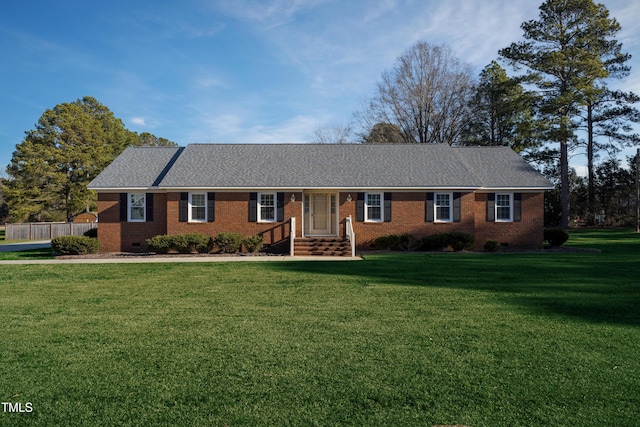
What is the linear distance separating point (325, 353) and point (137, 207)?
17957mm

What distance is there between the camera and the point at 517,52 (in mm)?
32781

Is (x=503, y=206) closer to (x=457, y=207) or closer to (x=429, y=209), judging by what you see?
(x=457, y=207)

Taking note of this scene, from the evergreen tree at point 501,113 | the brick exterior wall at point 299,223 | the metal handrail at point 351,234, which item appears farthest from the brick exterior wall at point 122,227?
the evergreen tree at point 501,113

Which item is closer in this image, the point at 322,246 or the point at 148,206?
the point at 322,246

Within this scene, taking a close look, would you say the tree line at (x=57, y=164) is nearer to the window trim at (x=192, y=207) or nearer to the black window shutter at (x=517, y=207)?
the window trim at (x=192, y=207)

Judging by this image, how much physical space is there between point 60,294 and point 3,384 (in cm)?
540

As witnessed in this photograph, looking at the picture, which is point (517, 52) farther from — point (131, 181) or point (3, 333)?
point (3, 333)

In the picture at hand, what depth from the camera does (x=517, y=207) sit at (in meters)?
20.4

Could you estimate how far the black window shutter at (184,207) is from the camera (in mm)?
19562

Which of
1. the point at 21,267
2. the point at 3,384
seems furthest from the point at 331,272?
the point at 21,267

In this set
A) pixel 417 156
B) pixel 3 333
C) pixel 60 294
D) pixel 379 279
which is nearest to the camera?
pixel 3 333

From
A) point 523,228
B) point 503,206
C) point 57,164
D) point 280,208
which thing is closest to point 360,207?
point 280,208

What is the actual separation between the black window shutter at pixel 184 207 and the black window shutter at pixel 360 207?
816cm

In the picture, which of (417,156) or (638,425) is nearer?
(638,425)
